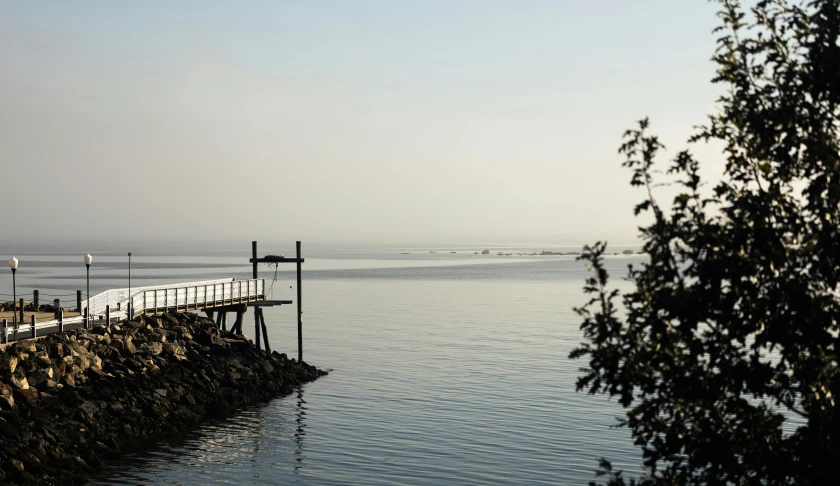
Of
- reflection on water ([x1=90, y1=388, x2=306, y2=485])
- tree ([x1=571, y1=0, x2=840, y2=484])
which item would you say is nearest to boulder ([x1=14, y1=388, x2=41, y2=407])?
reflection on water ([x1=90, y1=388, x2=306, y2=485])

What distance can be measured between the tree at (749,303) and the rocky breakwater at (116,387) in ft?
61.9

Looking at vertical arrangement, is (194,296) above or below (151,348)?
above

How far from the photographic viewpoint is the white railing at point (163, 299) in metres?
39.9

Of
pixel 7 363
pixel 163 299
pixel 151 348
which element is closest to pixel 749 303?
pixel 7 363

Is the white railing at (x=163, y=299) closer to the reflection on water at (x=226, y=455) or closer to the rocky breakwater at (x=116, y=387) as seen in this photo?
the rocky breakwater at (x=116, y=387)

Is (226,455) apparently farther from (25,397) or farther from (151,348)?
(151,348)

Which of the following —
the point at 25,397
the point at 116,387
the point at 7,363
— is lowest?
the point at 116,387

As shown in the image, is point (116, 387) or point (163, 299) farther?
point (163, 299)

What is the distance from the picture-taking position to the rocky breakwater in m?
25.9

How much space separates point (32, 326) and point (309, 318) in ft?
132

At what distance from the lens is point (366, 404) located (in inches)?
1464

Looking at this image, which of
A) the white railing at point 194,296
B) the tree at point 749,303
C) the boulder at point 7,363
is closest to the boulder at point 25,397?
the boulder at point 7,363

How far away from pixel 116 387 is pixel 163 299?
12859 millimetres

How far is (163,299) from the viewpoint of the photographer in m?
44.9
